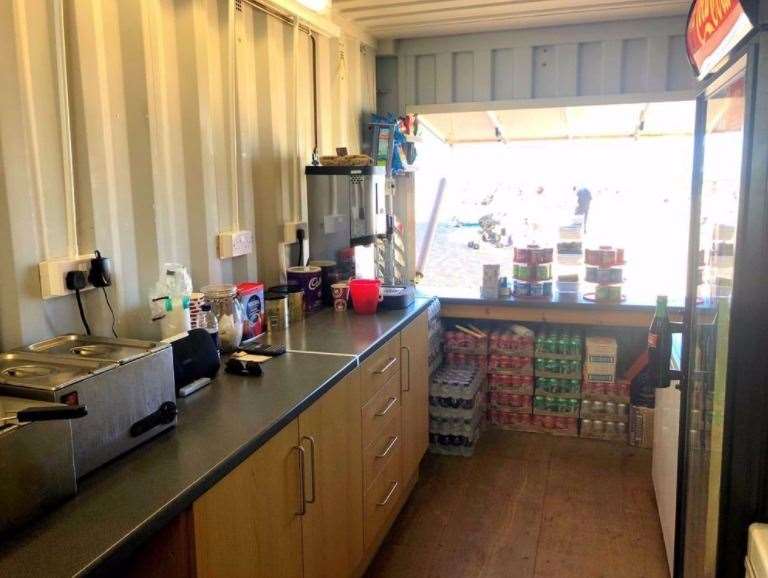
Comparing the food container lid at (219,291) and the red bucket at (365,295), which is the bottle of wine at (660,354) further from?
the food container lid at (219,291)

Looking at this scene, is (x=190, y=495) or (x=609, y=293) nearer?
(x=190, y=495)

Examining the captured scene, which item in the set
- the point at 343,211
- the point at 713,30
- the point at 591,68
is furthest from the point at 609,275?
the point at 713,30

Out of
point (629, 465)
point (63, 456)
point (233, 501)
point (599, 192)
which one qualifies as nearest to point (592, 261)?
point (599, 192)

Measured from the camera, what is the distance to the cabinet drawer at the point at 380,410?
2164 millimetres

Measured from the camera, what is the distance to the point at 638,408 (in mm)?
3408

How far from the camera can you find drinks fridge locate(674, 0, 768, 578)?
3.89 feet

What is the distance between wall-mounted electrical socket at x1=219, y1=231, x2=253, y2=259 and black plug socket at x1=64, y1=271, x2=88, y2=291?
0.68 meters

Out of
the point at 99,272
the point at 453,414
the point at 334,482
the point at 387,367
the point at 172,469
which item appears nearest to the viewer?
the point at 172,469

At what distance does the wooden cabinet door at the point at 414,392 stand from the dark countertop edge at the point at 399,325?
1.5 inches

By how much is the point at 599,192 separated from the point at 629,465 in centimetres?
181

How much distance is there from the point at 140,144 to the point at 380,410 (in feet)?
4.01

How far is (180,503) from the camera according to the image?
1.13 meters

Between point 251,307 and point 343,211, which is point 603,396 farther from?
point 251,307

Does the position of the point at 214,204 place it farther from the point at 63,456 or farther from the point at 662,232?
→ the point at 662,232
